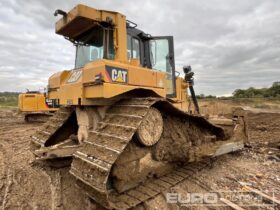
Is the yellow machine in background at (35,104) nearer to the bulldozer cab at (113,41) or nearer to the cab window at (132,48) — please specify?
the bulldozer cab at (113,41)

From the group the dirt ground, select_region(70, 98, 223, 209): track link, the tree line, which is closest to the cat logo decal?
select_region(70, 98, 223, 209): track link

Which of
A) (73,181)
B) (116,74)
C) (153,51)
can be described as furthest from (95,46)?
(73,181)

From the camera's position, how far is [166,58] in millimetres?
5234

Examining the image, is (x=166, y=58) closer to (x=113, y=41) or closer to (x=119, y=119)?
(x=113, y=41)

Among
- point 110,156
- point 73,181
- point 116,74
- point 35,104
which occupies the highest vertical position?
point 116,74

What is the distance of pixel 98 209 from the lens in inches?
124

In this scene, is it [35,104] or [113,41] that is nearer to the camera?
[113,41]

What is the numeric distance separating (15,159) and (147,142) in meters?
4.06

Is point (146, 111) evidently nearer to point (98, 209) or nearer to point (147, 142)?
point (147, 142)

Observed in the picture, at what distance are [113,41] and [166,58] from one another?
5.76ft

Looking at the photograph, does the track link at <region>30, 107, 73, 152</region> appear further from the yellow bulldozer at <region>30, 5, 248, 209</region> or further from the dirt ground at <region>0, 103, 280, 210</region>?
the dirt ground at <region>0, 103, 280, 210</region>

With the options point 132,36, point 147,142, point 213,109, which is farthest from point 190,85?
point 147,142

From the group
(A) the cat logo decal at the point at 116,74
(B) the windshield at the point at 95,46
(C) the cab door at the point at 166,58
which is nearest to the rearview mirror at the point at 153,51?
(C) the cab door at the point at 166,58

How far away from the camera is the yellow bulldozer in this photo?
9.93 feet
